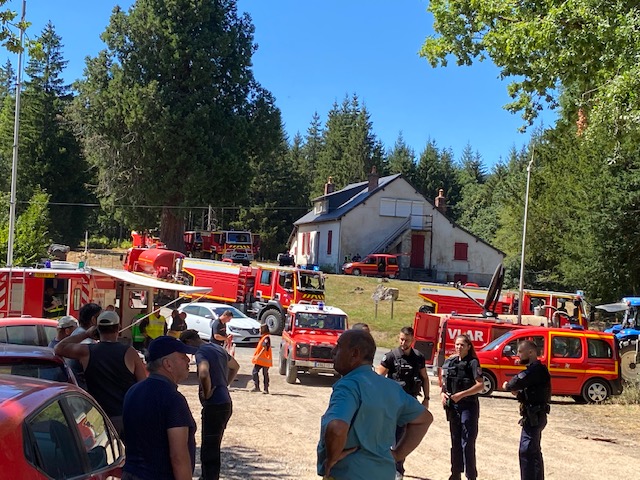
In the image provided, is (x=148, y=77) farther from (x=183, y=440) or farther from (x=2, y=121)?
(x=183, y=440)

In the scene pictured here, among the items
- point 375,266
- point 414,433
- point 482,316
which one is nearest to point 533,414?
point 414,433

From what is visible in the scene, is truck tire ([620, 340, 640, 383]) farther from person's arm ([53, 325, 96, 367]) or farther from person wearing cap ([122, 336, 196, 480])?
person wearing cap ([122, 336, 196, 480])

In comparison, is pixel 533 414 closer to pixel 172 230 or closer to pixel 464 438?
pixel 464 438

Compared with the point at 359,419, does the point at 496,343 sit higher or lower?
lower

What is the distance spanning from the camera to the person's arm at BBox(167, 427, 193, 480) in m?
4.06

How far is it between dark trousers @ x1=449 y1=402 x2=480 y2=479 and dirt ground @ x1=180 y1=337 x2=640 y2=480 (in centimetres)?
102

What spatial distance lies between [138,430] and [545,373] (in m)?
4.96

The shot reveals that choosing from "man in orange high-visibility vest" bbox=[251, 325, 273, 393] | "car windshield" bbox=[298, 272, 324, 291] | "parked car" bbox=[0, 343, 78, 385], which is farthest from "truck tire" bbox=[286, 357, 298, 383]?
"parked car" bbox=[0, 343, 78, 385]

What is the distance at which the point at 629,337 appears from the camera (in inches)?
964

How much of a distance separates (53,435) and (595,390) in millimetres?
16072

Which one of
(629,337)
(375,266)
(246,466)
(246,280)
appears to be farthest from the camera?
(375,266)

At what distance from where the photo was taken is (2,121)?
66.6 m

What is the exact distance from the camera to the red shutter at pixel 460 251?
2202 inches

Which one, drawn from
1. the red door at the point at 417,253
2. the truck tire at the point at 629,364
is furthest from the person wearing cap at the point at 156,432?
the red door at the point at 417,253
